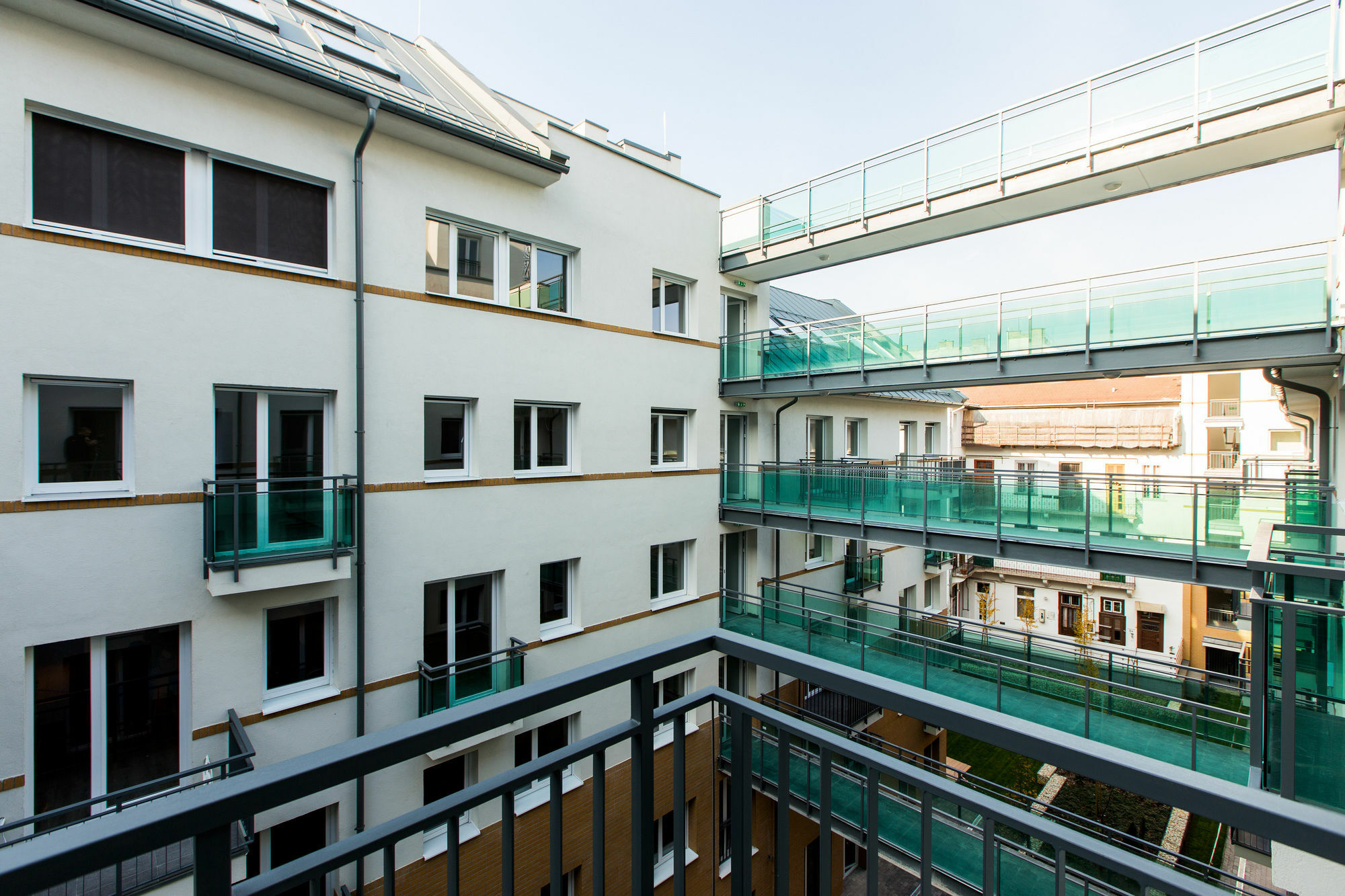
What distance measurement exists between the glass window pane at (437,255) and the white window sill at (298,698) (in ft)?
16.9

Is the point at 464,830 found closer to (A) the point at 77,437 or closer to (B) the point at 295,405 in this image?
(B) the point at 295,405

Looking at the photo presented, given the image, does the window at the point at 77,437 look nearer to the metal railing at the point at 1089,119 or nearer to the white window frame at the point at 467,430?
the white window frame at the point at 467,430

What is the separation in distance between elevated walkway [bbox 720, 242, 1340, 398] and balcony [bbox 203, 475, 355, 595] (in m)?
7.57

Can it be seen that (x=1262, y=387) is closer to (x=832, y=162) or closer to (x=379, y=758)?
(x=832, y=162)

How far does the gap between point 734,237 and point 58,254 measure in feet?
32.6

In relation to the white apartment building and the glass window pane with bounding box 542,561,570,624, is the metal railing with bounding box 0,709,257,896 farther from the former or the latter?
the glass window pane with bounding box 542,561,570,624

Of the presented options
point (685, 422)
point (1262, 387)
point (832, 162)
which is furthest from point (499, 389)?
point (1262, 387)

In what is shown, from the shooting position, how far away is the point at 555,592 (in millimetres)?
9859

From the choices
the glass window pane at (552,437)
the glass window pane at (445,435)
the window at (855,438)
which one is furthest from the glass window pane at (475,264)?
the window at (855,438)

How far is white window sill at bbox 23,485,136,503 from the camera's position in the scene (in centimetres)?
567

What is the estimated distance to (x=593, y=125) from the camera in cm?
1141

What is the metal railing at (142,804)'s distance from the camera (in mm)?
4770

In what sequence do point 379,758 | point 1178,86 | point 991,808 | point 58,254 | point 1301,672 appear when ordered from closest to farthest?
point 379,758 < point 991,808 < point 1301,672 < point 58,254 < point 1178,86

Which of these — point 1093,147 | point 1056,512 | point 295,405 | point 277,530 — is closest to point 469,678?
point 277,530
